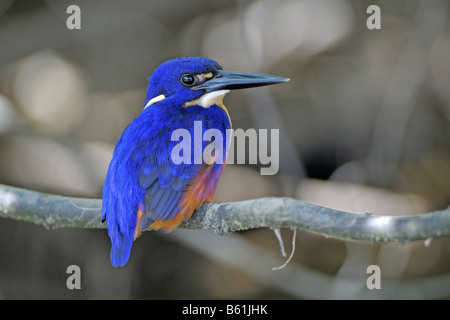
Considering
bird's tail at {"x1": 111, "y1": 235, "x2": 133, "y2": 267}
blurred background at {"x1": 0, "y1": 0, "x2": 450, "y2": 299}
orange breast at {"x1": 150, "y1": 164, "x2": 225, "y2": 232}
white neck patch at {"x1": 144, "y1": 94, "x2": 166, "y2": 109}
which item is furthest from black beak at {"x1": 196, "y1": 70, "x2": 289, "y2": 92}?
blurred background at {"x1": 0, "y1": 0, "x2": 450, "y2": 299}

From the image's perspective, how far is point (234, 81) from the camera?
9.66ft

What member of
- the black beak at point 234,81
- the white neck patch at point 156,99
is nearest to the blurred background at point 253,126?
the white neck patch at point 156,99

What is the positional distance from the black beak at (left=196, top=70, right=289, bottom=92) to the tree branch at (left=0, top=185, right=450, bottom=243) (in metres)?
0.70

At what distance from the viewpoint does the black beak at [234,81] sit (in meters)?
2.94

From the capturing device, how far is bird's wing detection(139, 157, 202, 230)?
2459mm

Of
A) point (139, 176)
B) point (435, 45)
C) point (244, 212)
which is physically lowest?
point (244, 212)

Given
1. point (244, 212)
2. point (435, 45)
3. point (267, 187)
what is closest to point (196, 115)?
point (244, 212)

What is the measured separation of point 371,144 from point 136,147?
2.68 m

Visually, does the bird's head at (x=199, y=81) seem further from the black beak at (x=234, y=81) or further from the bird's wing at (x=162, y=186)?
the bird's wing at (x=162, y=186)

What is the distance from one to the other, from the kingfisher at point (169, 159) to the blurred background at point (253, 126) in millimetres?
1759

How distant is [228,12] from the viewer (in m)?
5.31

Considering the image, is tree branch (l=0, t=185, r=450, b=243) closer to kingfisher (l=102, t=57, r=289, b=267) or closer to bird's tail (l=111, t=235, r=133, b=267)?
kingfisher (l=102, t=57, r=289, b=267)

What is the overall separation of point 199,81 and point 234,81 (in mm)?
185

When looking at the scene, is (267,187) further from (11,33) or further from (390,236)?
(390,236)
